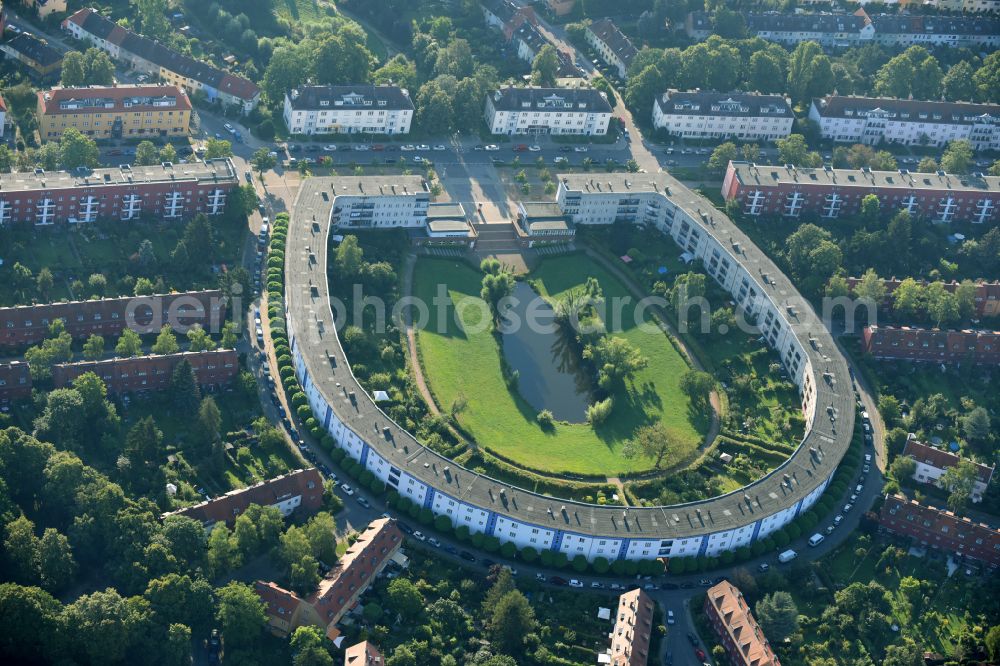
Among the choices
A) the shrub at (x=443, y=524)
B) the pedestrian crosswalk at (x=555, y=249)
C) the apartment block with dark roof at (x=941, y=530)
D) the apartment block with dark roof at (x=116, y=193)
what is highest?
the apartment block with dark roof at (x=116, y=193)

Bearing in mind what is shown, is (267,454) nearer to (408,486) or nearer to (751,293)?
(408,486)

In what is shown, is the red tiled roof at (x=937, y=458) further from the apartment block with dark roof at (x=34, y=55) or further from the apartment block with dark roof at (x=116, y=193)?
the apartment block with dark roof at (x=34, y=55)

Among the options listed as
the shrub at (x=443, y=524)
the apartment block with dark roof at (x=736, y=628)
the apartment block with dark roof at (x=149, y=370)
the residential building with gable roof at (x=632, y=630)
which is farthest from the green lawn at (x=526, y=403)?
the apartment block with dark roof at (x=149, y=370)

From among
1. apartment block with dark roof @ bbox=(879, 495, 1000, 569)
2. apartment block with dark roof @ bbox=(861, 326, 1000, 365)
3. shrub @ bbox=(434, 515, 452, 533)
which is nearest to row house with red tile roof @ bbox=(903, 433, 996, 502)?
apartment block with dark roof @ bbox=(879, 495, 1000, 569)

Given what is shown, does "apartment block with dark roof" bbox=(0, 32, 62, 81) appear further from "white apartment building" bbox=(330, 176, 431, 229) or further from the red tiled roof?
the red tiled roof

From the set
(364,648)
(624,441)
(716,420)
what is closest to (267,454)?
(364,648)

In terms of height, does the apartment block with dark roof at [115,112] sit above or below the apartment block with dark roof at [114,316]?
above
